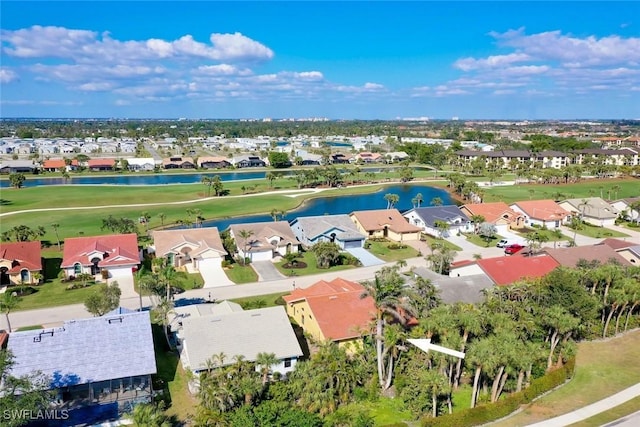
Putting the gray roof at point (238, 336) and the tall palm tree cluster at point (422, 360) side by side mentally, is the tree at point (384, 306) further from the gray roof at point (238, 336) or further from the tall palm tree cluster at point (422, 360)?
the gray roof at point (238, 336)

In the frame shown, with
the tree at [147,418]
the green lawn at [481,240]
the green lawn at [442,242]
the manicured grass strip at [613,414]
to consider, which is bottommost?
the green lawn at [481,240]

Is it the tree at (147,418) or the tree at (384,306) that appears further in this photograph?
the tree at (384,306)

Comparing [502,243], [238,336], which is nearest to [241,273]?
[238,336]

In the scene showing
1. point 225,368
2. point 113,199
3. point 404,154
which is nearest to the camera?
point 225,368

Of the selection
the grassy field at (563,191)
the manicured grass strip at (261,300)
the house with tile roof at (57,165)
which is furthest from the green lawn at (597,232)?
the house with tile roof at (57,165)

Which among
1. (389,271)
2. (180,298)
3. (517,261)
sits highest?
(389,271)

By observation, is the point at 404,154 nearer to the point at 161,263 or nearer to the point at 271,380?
the point at 161,263


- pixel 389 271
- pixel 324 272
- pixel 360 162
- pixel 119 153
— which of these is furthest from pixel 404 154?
pixel 389 271
